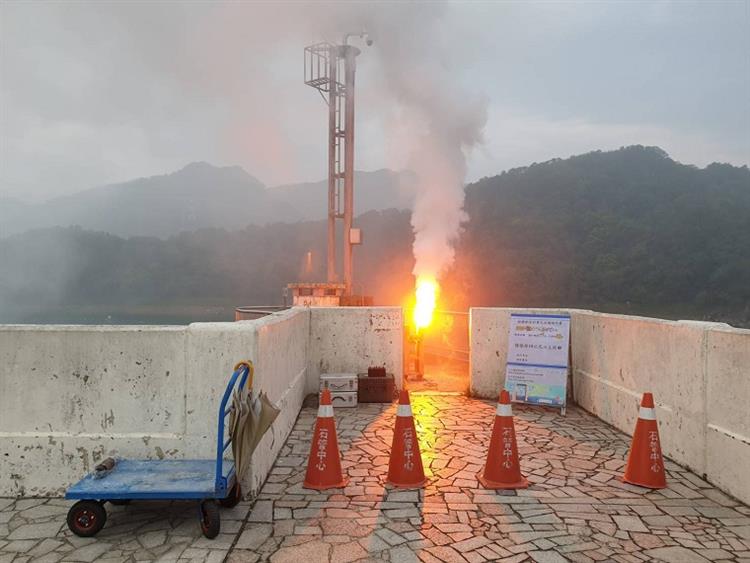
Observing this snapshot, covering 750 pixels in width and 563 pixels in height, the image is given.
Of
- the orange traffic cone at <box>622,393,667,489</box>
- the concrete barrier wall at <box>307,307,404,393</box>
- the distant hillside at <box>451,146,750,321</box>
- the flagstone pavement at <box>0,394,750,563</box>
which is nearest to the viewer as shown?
the flagstone pavement at <box>0,394,750,563</box>

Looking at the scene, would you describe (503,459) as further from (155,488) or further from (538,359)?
(538,359)

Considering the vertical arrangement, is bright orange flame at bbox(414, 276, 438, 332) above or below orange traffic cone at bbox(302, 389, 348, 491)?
above

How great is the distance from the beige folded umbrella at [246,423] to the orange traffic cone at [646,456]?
13.1ft

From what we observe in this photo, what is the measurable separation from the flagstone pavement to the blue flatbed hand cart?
0.52ft

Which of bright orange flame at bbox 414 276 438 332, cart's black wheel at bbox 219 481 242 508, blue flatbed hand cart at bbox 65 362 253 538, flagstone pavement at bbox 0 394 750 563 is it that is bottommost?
flagstone pavement at bbox 0 394 750 563

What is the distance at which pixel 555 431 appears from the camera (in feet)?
25.9

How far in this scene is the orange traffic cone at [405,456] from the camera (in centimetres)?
564

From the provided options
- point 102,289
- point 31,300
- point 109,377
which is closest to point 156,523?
point 109,377

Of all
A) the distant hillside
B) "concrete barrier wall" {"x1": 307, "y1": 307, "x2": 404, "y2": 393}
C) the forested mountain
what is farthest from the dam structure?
the distant hillside

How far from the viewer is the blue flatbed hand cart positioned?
14.1 feet

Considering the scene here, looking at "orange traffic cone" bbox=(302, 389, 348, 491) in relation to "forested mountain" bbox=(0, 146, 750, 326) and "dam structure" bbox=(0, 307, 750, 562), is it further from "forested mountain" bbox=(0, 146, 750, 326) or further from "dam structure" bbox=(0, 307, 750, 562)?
"forested mountain" bbox=(0, 146, 750, 326)

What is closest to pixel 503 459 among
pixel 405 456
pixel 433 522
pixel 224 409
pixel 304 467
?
pixel 405 456

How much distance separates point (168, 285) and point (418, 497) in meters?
111

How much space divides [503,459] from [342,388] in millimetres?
4323
